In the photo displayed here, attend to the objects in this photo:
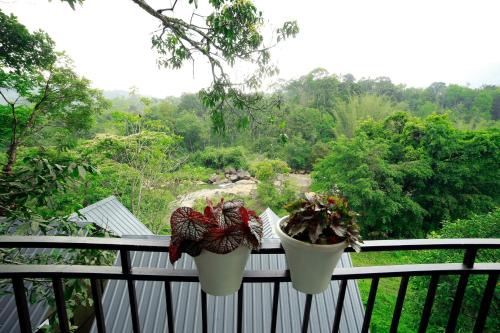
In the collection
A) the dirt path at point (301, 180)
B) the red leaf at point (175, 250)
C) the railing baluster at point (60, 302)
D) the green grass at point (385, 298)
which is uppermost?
the red leaf at point (175, 250)

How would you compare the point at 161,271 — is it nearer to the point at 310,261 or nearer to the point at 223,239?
the point at 223,239

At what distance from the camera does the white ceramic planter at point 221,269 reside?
585 millimetres

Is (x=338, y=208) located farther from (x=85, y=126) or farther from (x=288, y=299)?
(x=85, y=126)

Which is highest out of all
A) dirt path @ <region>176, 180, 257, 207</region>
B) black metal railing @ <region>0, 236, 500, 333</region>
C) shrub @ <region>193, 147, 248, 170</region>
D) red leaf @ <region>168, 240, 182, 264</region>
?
red leaf @ <region>168, 240, 182, 264</region>

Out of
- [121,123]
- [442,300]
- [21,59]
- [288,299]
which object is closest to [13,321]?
[288,299]

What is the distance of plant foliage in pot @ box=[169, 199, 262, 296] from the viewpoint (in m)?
0.55

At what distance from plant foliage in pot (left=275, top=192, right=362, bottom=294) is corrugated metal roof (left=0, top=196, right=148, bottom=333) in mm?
2554

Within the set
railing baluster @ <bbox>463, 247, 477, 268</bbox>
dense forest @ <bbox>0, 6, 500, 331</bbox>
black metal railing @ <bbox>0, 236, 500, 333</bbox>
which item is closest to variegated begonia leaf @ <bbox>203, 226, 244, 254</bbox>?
black metal railing @ <bbox>0, 236, 500, 333</bbox>

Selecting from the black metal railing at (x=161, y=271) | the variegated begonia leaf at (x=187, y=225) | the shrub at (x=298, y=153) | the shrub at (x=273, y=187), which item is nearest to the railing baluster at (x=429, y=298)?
the black metal railing at (x=161, y=271)

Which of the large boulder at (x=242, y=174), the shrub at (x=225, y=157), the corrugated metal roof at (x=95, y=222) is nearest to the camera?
the corrugated metal roof at (x=95, y=222)

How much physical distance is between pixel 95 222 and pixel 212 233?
9.32 ft

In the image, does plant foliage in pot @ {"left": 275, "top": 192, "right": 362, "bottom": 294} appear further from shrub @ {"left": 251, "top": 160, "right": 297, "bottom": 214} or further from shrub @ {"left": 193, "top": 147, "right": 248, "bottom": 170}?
shrub @ {"left": 193, "top": 147, "right": 248, "bottom": 170}

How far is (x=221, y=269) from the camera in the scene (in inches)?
23.7

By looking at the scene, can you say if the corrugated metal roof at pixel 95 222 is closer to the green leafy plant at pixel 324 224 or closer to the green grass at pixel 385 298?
the green leafy plant at pixel 324 224
